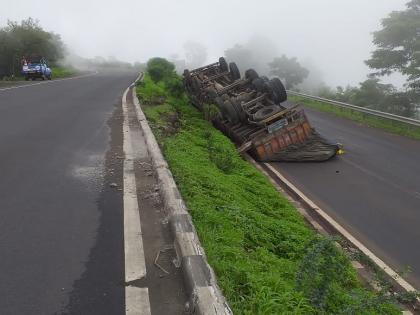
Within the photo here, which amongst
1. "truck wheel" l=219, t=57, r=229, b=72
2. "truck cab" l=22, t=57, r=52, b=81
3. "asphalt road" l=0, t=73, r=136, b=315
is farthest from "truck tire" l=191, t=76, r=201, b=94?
"truck cab" l=22, t=57, r=52, b=81

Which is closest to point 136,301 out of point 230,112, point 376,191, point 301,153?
point 376,191

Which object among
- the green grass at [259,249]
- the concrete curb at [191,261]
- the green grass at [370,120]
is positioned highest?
the concrete curb at [191,261]

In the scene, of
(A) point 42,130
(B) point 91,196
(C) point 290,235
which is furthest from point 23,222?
(A) point 42,130

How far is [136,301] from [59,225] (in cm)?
200

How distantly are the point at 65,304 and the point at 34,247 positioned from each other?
1190mm

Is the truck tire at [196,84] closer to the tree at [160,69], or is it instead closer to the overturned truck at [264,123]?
the overturned truck at [264,123]

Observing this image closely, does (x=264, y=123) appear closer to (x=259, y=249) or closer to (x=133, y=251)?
(x=259, y=249)

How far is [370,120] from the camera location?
23.9 m

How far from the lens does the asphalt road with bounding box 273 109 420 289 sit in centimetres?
812

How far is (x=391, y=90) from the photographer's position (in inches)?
1180

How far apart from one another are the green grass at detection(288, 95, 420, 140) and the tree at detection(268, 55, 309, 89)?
101 ft

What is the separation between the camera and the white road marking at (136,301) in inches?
143

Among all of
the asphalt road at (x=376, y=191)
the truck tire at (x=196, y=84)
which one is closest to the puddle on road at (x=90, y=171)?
the asphalt road at (x=376, y=191)

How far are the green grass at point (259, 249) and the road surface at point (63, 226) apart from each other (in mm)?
651
